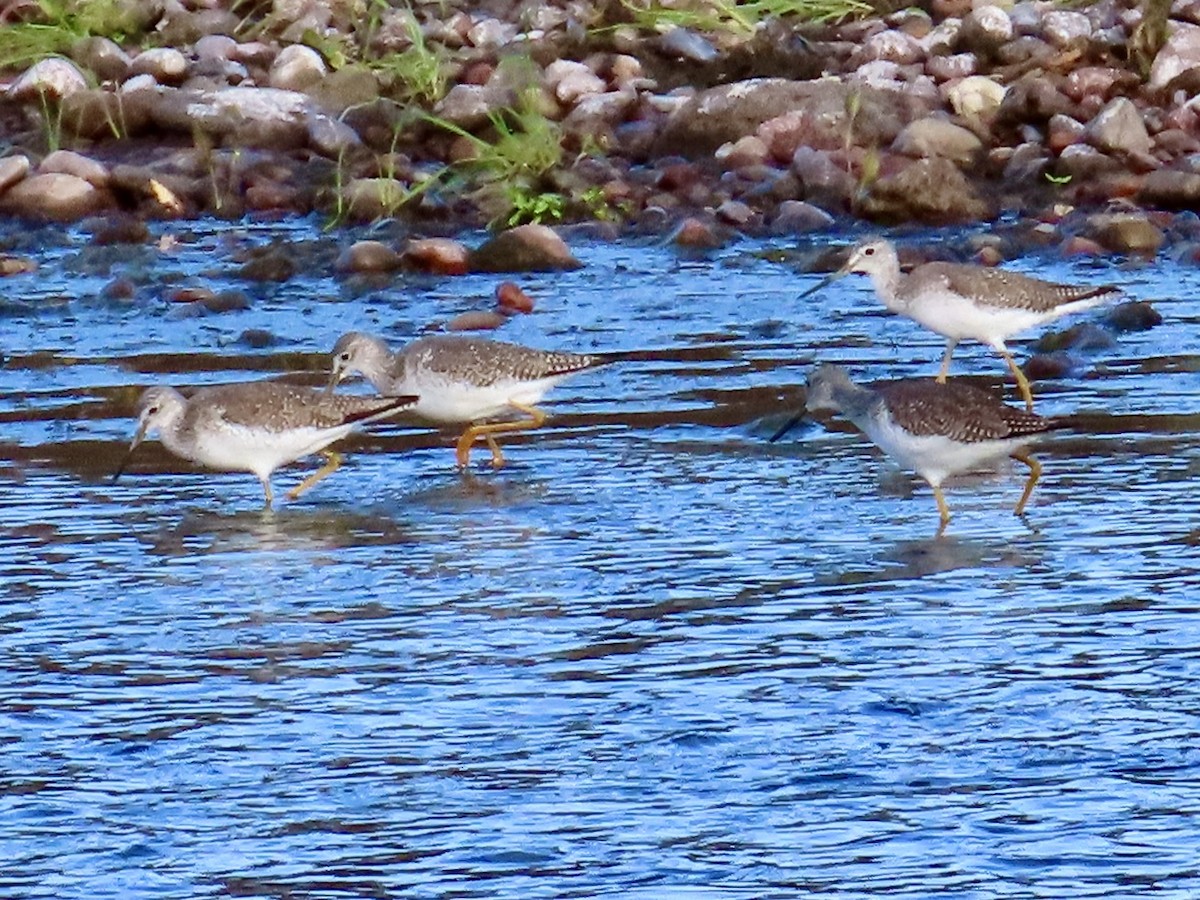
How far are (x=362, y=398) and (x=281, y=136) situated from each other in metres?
7.88

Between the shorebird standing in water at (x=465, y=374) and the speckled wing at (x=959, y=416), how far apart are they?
6.92 ft

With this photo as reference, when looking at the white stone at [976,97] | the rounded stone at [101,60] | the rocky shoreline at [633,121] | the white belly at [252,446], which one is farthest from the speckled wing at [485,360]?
the rounded stone at [101,60]

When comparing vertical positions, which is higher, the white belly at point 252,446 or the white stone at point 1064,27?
the white stone at point 1064,27

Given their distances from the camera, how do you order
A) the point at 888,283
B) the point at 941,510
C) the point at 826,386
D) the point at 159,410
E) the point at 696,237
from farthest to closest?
the point at 696,237 < the point at 888,283 < the point at 159,410 < the point at 826,386 < the point at 941,510

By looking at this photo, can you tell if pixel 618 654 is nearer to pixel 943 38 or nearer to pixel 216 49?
pixel 943 38

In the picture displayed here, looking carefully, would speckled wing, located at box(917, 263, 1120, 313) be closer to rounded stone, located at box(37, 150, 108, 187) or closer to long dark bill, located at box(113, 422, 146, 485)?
long dark bill, located at box(113, 422, 146, 485)

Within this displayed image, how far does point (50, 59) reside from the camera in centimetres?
1934

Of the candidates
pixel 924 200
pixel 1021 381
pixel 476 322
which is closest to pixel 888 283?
pixel 1021 381

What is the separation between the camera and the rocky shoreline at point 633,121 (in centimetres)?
1672

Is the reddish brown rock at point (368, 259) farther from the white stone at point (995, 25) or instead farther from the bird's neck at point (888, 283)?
the white stone at point (995, 25)

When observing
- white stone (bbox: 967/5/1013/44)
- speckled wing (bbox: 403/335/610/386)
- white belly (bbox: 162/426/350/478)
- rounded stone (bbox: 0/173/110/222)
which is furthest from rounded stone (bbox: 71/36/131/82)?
white belly (bbox: 162/426/350/478)

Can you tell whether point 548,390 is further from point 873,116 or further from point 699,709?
point 873,116

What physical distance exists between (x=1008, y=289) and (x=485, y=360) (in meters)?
2.80

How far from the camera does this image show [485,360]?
11391mm
